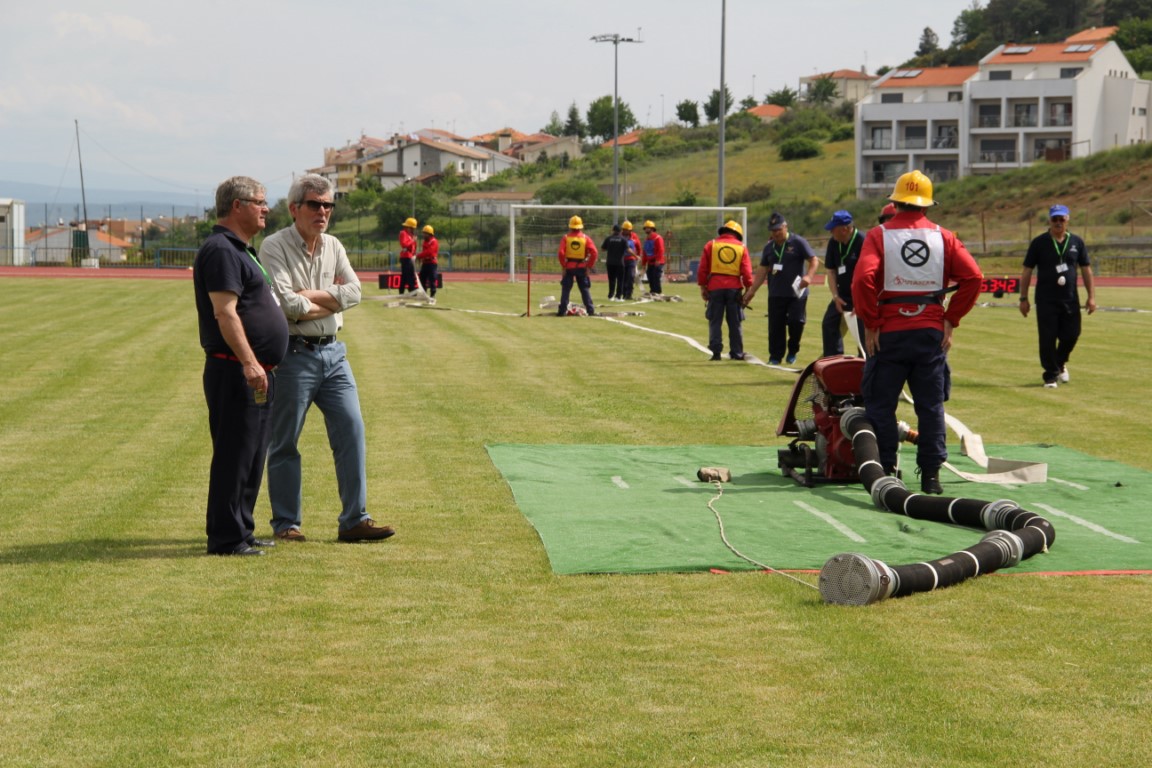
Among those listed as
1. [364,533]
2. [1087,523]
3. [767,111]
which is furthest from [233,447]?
[767,111]

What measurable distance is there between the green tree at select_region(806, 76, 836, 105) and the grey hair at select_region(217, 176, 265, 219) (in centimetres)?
16034

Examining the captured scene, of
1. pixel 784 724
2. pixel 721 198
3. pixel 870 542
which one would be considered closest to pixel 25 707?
pixel 784 724

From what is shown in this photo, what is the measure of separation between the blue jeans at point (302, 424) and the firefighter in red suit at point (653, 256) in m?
27.3

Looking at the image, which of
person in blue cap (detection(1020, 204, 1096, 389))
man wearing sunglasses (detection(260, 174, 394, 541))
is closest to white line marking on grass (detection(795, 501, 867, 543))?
man wearing sunglasses (detection(260, 174, 394, 541))

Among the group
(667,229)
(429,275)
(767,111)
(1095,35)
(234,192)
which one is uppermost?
(1095,35)

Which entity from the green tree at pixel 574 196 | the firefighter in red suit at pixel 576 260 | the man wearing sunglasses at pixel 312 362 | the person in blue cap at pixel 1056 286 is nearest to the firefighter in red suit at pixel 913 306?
the man wearing sunglasses at pixel 312 362

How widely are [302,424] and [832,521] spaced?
305cm

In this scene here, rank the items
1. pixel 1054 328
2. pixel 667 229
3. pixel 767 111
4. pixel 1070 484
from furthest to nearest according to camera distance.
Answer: pixel 767 111, pixel 667 229, pixel 1054 328, pixel 1070 484

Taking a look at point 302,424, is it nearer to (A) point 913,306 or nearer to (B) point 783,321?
(A) point 913,306

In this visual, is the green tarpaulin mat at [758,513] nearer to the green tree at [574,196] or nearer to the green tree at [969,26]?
the green tree at [574,196]

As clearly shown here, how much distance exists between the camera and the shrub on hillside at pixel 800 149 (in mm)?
120812

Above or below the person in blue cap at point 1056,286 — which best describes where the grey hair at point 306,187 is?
above

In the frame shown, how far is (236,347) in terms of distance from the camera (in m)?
6.85

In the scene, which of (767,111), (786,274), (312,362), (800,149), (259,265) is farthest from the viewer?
(767,111)
